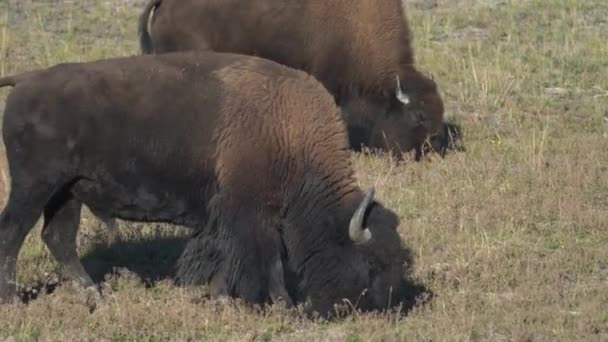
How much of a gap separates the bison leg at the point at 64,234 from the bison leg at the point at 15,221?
0.41 meters

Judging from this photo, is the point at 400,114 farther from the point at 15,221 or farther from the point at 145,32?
the point at 15,221

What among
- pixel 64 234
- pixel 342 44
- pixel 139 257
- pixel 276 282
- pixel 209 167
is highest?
pixel 209 167

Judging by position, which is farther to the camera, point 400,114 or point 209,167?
point 400,114

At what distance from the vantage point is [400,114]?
12859mm

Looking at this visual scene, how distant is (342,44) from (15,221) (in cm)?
590

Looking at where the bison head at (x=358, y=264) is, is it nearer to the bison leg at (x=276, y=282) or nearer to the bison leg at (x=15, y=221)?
the bison leg at (x=276, y=282)

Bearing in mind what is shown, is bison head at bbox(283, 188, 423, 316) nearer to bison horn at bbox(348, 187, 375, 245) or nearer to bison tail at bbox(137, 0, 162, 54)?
bison horn at bbox(348, 187, 375, 245)

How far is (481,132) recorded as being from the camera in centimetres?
1323

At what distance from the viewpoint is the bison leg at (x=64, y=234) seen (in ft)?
27.3

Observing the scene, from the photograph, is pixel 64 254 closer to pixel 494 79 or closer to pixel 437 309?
pixel 437 309

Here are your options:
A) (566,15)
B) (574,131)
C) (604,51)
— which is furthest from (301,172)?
(566,15)

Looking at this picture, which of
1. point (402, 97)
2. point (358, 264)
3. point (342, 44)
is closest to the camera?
point (358, 264)

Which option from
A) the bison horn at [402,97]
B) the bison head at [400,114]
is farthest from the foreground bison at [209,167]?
the bison horn at [402,97]

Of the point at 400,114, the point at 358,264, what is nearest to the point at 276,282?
the point at 358,264
